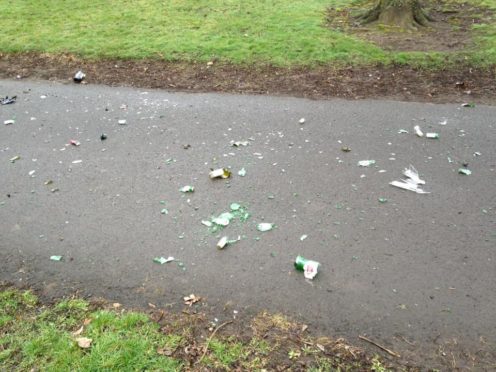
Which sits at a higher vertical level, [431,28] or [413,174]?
[431,28]

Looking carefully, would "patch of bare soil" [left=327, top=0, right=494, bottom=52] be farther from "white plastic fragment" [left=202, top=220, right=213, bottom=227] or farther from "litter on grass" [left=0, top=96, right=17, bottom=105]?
"litter on grass" [left=0, top=96, right=17, bottom=105]

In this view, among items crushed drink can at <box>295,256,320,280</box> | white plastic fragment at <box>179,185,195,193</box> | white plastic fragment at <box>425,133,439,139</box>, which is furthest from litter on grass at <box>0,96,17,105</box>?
white plastic fragment at <box>425,133,439,139</box>

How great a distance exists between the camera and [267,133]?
5.20 metres

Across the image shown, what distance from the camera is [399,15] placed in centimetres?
819

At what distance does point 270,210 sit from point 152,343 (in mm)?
1671

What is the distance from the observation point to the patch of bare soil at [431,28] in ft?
23.8

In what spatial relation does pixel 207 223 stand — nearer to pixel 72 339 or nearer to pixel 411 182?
pixel 72 339

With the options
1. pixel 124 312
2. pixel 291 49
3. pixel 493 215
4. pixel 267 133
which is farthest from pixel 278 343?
pixel 291 49

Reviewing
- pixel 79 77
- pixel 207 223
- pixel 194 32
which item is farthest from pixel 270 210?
pixel 194 32

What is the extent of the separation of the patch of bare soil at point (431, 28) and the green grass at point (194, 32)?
302mm

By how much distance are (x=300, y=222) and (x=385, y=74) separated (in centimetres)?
368

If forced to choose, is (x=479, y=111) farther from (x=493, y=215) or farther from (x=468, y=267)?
(x=468, y=267)

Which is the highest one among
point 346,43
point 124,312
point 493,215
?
point 346,43

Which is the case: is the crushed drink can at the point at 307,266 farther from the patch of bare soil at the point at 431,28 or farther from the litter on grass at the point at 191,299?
the patch of bare soil at the point at 431,28
